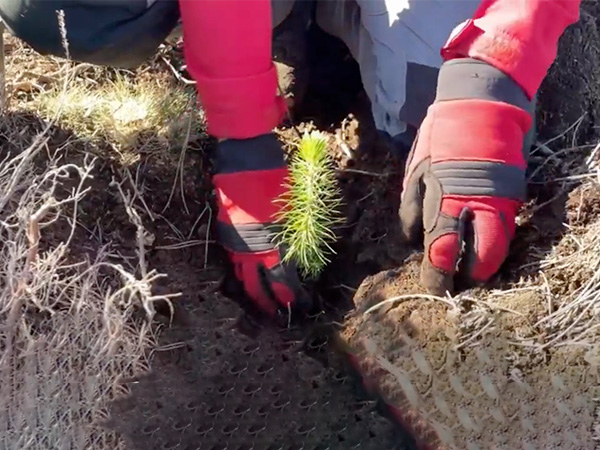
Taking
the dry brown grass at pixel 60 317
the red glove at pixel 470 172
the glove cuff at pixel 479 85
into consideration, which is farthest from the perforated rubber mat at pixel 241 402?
the glove cuff at pixel 479 85

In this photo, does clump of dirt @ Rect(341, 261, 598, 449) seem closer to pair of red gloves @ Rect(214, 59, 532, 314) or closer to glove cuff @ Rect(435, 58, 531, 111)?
pair of red gloves @ Rect(214, 59, 532, 314)

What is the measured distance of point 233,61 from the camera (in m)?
1.33

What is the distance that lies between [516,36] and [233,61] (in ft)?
1.52

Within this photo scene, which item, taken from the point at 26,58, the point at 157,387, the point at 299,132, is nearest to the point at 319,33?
the point at 299,132

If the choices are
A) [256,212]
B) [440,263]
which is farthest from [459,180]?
[256,212]

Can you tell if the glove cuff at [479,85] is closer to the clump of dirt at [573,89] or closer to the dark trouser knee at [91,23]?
the clump of dirt at [573,89]

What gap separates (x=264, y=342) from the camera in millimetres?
1403

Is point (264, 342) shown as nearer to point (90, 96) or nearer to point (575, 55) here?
point (90, 96)

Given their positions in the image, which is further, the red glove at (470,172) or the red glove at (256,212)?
the red glove at (256,212)

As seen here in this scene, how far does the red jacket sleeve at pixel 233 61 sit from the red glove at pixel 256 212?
0.04m

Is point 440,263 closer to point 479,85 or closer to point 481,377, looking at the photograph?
point 481,377

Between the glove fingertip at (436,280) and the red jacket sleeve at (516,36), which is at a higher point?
the red jacket sleeve at (516,36)

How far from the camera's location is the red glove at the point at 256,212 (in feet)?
4.60

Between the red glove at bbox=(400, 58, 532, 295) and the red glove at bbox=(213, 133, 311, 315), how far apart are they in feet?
0.81
